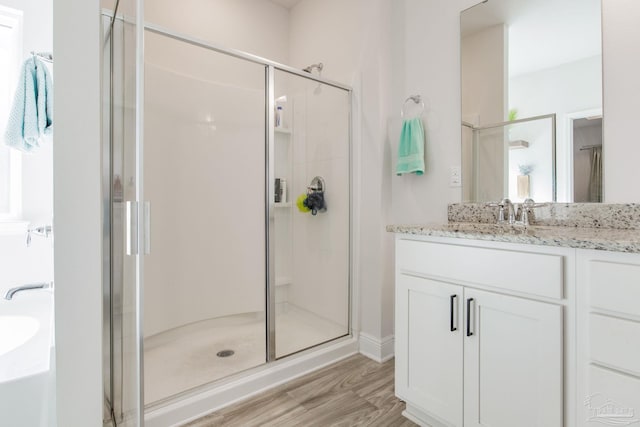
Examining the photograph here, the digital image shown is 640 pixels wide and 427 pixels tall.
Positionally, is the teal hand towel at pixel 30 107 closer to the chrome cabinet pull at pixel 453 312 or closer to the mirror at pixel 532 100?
the chrome cabinet pull at pixel 453 312

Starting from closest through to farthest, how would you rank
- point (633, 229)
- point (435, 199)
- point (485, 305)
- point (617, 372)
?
point (617, 372) → point (485, 305) → point (633, 229) → point (435, 199)

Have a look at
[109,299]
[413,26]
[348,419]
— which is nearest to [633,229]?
[348,419]

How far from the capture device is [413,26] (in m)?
2.09

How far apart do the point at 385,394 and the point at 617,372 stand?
1091 millimetres

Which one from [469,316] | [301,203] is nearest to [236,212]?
[301,203]

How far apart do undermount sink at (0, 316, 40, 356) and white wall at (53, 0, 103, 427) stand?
2.47 ft

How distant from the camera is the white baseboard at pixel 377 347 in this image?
6.88 feet

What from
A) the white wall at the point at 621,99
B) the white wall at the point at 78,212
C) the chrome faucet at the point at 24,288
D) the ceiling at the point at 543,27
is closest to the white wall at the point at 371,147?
the ceiling at the point at 543,27

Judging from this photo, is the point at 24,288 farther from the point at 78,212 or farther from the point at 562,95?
the point at 562,95

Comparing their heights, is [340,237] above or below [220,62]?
below

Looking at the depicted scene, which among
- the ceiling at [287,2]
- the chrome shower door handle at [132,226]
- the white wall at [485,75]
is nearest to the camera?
the chrome shower door handle at [132,226]

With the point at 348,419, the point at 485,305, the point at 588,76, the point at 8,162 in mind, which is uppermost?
the point at 588,76

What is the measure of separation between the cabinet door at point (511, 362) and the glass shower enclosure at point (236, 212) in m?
1.10

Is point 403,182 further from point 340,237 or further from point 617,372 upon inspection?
point 617,372
